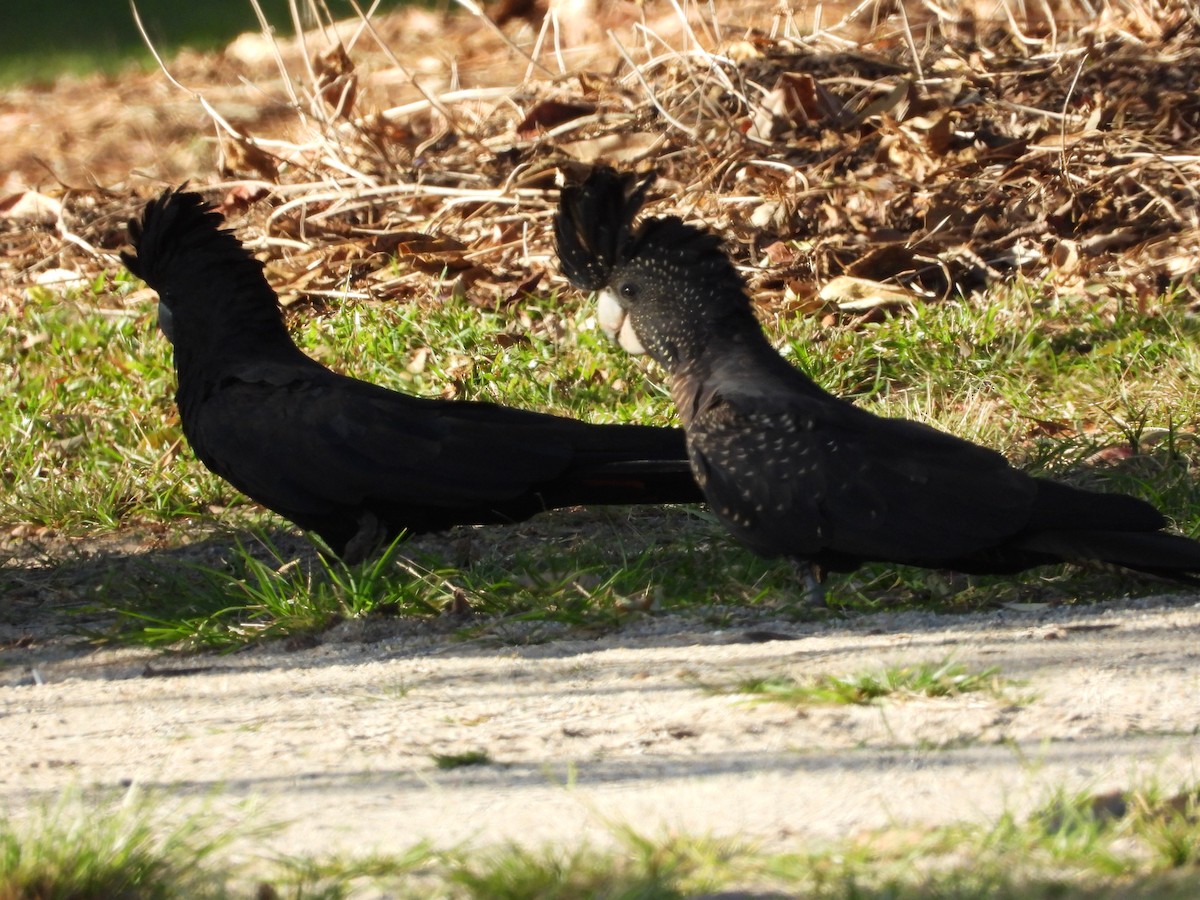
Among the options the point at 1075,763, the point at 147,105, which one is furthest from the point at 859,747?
the point at 147,105

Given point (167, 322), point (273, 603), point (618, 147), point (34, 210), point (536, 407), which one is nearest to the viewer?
point (273, 603)

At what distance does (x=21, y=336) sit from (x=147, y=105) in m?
5.11

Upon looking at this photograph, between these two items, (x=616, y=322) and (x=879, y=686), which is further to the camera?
(x=616, y=322)

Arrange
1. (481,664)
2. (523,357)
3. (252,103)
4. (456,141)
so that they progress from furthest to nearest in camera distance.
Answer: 1. (252,103)
2. (456,141)
3. (523,357)
4. (481,664)

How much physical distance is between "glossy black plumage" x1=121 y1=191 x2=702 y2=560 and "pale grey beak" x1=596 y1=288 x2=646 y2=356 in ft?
0.93

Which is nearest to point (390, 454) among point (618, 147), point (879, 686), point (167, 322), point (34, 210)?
point (167, 322)

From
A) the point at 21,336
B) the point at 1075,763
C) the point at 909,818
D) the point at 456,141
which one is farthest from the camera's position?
the point at 456,141

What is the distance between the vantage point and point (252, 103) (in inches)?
453

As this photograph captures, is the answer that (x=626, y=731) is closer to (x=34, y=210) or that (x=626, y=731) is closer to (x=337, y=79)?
(x=337, y=79)

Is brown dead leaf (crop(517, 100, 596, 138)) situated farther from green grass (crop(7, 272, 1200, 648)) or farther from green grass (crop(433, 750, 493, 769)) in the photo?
green grass (crop(433, 750, 493, 769))

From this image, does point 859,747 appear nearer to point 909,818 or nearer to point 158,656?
point 909,818

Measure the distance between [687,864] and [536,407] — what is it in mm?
4196

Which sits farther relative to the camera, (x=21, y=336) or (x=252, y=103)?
(x=252, y=103)

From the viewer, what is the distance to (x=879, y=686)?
3324mm
